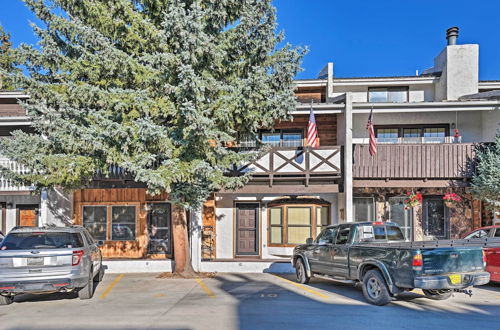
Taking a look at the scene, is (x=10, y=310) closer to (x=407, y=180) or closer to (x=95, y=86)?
(x=95, y=86)

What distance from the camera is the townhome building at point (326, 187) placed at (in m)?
14.8

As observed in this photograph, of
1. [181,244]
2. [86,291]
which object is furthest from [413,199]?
[86,291]

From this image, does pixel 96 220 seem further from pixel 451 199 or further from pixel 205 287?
pixel 451 199

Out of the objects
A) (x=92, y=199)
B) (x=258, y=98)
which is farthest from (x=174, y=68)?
(x=92, y=199)

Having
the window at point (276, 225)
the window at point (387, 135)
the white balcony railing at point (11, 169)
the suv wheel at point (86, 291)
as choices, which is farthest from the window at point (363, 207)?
the white balcony railing at point (11, 169)

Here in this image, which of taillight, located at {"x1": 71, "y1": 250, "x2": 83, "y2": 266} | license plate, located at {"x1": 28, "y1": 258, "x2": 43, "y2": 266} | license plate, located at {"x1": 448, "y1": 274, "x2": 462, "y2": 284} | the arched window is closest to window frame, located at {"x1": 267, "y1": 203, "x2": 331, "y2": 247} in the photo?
the arched window

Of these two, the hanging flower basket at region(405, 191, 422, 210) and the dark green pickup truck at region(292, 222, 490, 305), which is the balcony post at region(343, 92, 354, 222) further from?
the dark green pickup truck at region(292, 222, 490, 305)

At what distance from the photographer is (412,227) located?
16.6 meters

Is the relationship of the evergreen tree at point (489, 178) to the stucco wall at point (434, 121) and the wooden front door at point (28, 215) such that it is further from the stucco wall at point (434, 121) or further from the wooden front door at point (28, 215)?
the wooden front door at point (28, 215)

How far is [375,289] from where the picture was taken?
29.3ft

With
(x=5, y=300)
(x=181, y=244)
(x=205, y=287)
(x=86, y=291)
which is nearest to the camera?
(x=5, y=300)

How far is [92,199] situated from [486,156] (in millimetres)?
15335

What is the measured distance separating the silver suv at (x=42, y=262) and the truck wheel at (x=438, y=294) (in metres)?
7.91

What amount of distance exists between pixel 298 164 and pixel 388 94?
23.4 ft
